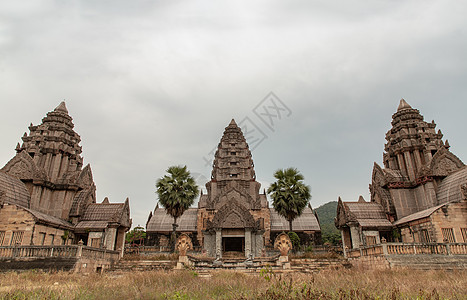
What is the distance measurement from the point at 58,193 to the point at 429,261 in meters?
33.8

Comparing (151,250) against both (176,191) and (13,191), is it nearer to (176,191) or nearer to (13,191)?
(176,191)

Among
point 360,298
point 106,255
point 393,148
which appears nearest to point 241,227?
point 106,255

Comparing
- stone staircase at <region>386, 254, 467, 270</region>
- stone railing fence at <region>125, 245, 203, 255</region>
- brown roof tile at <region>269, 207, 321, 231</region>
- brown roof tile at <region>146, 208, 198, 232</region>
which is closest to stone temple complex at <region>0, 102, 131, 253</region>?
stone railing fence at <region>125, 245, 203, 255</region>

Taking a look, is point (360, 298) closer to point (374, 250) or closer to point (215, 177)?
point (374, 250)

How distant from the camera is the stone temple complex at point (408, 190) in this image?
2803 centimetres

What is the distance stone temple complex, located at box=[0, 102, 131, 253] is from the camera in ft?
94.1

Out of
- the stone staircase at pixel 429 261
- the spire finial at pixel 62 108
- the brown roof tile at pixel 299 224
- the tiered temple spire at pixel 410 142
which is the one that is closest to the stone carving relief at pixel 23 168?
the spire finial at pixel 62 108

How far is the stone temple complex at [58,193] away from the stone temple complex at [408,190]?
24.7 m

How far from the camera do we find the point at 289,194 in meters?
33.4

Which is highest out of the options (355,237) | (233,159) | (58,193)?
(233,159)

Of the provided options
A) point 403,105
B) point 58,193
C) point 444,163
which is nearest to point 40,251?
point 58,193

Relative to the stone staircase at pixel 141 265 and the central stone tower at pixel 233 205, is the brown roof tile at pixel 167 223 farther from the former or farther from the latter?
the stone staircase at pixel 141 265

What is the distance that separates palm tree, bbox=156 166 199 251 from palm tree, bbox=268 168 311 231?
8967mm

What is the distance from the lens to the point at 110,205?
1363 inches
